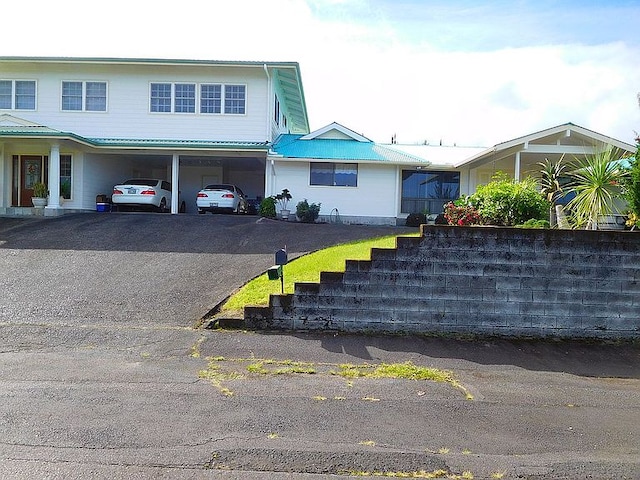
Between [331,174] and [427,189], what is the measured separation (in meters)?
4.66

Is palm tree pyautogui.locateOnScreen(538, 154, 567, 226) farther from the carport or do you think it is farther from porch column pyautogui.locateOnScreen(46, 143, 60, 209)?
porch column pyautogui.locateOnScreen(46, 143, 60, 209)

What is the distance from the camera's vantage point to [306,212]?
19.7m

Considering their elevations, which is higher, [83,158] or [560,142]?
[560,142]

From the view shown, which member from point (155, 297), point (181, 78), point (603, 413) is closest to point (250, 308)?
point (155, 297)

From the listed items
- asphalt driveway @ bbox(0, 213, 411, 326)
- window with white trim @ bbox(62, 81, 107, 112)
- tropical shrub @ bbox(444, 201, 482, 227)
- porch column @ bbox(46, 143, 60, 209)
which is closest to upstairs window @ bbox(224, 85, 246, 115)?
window with white trim @ bbox(62, 81, 107, 112)

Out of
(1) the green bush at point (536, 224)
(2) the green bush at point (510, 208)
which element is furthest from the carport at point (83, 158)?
(1) the green bush at point (536, 224)

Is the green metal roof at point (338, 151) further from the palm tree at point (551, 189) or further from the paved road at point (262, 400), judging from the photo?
the paved road at point (262, 400)

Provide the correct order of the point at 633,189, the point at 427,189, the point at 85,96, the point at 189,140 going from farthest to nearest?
the point at 427,189 < the point at 85,96 < the point at 189,140 < the point at 633,189

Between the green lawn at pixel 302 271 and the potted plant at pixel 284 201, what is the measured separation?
648 centimetres

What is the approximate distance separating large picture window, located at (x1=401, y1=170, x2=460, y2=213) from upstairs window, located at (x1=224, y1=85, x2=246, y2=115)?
7242mm

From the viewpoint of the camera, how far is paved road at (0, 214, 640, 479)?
4098mm

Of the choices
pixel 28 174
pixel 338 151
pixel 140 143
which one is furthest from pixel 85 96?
pixel 338 151

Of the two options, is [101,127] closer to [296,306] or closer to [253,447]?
[296,306]

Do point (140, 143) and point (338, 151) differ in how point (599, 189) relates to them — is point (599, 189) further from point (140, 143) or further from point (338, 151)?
point (140, 143)
